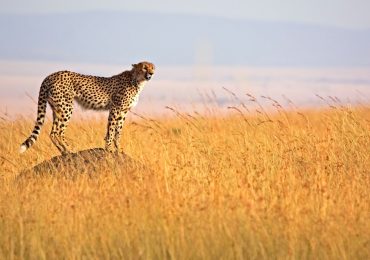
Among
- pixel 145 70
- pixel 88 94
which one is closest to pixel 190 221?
pixel 145 70

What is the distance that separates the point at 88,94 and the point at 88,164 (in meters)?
2.18

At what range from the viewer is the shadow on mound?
7.80 meters

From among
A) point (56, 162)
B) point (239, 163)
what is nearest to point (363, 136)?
point (239, 163)

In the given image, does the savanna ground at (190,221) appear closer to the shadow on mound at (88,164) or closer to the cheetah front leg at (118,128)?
the shadow on mound at (88,164)

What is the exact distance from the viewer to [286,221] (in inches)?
210

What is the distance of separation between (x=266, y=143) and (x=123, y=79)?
219 centimetres

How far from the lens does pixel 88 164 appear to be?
26.2 ft

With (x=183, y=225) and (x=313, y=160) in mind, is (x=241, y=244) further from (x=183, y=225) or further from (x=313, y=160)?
(x=313, y=160)

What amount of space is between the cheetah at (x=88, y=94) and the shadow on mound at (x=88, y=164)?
1.55 metres

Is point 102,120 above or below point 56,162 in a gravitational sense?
above

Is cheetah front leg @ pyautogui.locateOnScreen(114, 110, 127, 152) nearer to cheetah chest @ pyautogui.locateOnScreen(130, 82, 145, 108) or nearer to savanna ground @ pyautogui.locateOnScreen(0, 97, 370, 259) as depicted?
cheetah chest @ pyautogui.locateOnScreen(130, 82, 145, 108)

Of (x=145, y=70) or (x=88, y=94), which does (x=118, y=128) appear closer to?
(x=88, y=94)

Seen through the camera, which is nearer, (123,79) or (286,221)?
(286,221)

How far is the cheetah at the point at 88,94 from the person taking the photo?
9797 mm
